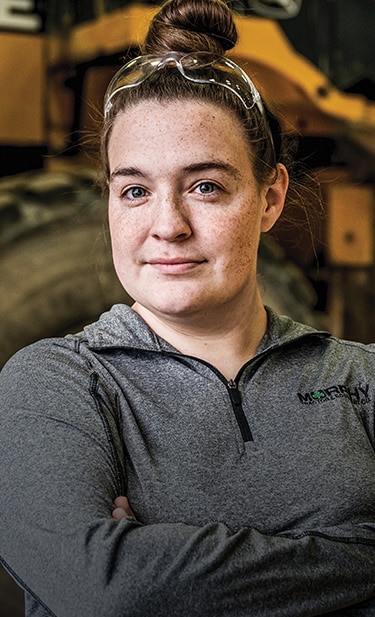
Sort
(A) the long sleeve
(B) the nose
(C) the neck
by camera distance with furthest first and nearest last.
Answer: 1. (C) the neck
2. (B) the nose
3. (A) the long sleeve

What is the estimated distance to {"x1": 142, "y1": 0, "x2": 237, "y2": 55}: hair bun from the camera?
1460mm

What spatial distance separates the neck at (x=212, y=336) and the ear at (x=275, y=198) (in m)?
0.14

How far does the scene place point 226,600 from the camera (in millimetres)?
1105

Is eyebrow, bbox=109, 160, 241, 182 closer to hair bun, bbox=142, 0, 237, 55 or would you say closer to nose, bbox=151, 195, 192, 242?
nose, bbox=151, 195, 192, 242

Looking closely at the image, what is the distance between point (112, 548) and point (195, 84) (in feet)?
2.13

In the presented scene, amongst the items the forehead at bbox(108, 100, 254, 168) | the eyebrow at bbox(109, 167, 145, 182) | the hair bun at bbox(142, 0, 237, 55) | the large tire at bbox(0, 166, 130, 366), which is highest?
the hair bun at bbox(142, 0, 237, 55)

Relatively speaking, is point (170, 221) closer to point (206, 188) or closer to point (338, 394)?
point (206, 188)

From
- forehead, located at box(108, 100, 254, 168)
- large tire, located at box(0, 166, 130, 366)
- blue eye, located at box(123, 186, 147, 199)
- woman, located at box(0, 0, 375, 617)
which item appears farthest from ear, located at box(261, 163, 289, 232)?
large tire, located at box(0, 166, 130, 366)

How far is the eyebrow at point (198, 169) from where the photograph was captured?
1.34 m

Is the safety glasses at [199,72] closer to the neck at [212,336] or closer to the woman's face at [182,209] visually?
the woman's face at [182,209]

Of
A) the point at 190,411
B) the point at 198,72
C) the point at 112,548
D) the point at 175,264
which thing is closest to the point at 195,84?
the point at 198,72

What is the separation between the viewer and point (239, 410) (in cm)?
133

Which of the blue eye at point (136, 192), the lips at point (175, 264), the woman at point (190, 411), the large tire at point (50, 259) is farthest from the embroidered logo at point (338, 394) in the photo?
the large tire at point (50, 259)

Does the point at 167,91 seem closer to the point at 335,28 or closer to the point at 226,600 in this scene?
the point at 226,600
